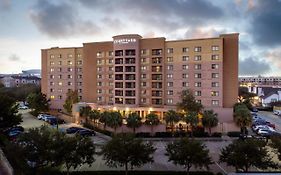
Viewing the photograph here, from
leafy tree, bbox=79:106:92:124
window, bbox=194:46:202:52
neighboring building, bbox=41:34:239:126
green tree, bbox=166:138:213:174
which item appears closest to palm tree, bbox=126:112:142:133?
leafy tree, bbox=79:106:92:124

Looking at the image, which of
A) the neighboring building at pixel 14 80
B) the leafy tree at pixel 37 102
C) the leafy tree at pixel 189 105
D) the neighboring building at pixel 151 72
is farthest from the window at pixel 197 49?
the neighboring building at pixel 14 80

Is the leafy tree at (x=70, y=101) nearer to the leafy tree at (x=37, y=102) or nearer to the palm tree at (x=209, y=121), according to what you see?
the leafy tree at (x=37, y=102)

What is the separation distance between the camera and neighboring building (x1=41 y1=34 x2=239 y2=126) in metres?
51.8

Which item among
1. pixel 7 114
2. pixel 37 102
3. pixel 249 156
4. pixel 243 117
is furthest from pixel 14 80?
pixel 249 156

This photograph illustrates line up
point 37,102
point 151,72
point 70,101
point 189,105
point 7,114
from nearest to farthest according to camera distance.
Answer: point 7,114
point 189,105
point 151,72
point 70,101
point 37,102

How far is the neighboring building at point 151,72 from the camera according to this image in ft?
170

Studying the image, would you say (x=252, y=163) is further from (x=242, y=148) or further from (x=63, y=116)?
(x=63, y=116)

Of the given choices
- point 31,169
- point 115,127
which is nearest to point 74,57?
point 115,127

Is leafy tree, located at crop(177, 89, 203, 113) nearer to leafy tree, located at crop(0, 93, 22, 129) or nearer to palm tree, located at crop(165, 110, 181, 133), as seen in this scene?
palm tree, located at crop(165, 110, 181, 133)

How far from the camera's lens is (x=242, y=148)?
22.7 m

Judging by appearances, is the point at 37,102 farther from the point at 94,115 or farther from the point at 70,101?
the point at 94,115

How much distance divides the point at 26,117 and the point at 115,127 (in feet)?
90.4

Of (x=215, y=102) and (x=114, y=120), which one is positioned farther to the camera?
(x=215, y=102)

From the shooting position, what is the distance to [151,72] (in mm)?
57219
